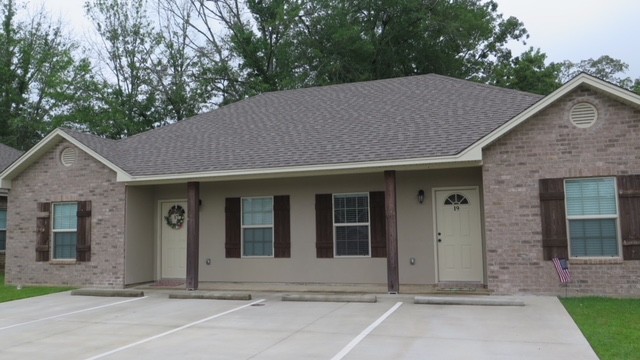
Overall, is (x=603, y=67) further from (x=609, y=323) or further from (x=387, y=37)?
(x=609, y=323)

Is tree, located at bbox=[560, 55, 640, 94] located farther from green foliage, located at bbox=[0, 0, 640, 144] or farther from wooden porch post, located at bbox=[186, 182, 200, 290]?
wooden porch post, located at bbox=[186, 182, 200, 290]

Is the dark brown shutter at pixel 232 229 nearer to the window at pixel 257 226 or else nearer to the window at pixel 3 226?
the window at pixel 257 226

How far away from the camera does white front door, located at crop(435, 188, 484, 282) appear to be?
38.5 ft

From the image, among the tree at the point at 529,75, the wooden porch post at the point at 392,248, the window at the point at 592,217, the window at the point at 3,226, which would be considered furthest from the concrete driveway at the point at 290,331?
the tree at the point at 529,75

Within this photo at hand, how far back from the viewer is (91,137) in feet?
47.5

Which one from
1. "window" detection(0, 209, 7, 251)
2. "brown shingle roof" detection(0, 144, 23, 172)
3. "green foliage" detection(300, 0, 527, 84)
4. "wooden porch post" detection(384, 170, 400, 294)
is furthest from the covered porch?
"green foliage" detection(300, 0, 527, 84)

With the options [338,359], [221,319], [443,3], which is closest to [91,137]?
[221,319]

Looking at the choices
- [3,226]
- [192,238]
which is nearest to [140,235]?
[192,238]

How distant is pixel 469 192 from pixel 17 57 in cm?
2970

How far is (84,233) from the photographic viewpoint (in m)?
13.4

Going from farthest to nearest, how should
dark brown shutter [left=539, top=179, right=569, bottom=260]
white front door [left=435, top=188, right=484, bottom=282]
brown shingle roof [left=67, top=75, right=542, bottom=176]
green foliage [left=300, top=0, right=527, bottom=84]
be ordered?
green foliage [left=300, top=0, right=527, bottom=84] → white front door [left=435, top=188, right=484, bottom=282] → brown shingle roof [left=67, top=75, right=542, bottom=176] → dark brown shutter [left=539, top=179, right=569, bottom=260]

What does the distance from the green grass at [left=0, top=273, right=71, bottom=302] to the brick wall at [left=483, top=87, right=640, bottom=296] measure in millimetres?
10077

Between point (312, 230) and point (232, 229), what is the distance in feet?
6.89

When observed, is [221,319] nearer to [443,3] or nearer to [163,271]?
[163,271]
